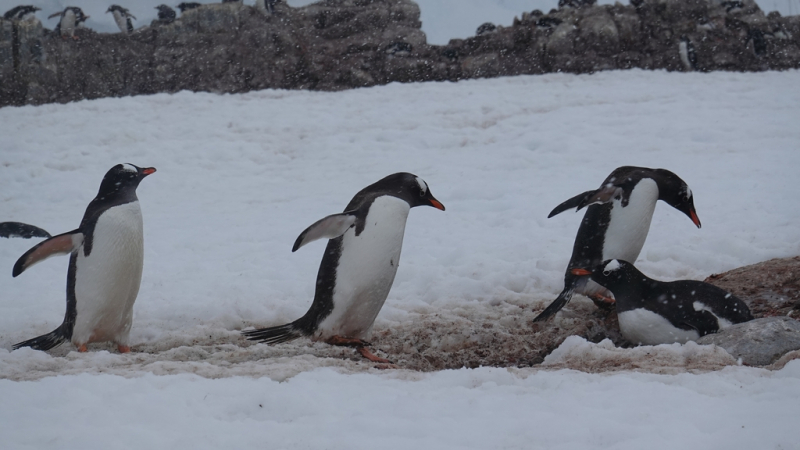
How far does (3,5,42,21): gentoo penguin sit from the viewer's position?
14242mm

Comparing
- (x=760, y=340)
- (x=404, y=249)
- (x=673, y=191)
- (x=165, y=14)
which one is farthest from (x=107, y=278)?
(x=165, y=14)

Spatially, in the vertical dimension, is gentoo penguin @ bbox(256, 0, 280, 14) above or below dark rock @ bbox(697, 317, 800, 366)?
above

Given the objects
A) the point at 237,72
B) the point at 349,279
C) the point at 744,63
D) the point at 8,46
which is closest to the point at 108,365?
the point at 349,279

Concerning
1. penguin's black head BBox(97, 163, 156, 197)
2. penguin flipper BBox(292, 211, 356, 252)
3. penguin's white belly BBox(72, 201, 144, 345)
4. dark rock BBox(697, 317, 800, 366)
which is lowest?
dark rock BBox(697, 317, 800, 366)

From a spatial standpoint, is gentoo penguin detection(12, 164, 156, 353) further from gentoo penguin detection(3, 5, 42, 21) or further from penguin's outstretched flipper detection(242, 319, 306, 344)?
gentoo penguin detection(3, 5, 42, 21)

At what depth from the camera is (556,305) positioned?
3434 millimetres

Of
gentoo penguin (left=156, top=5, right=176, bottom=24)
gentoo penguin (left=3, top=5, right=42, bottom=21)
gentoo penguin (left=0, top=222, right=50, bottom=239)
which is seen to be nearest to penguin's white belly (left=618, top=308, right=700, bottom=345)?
gentoo penguin (left=0, top=222, right=50, bottom=239)

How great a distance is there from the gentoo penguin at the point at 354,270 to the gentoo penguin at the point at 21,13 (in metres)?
14.2

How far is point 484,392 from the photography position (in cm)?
214

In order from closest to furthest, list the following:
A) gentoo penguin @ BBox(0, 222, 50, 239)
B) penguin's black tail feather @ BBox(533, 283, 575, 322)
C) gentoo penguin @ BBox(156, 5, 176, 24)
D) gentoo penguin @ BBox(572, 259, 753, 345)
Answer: gentoo penguin @ BBox(572, 259, 753, 345)
penguin's black tail feather @ BBox(533, 283, 575, 322)
gentoo penguin @ BBox(0, 222, 50, 239)
gentoo penguin @ BBox(156, 5, 176, 24)

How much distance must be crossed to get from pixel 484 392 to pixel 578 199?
6.51 feet

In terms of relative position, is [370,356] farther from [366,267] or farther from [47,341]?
[47,341]

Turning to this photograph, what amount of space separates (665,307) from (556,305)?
0.57 m

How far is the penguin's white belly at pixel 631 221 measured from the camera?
3674 millimetres
